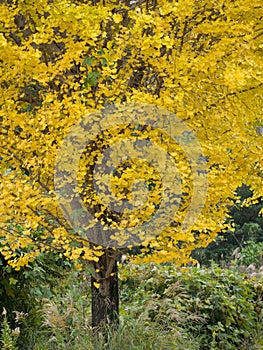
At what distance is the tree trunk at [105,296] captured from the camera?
147 inches

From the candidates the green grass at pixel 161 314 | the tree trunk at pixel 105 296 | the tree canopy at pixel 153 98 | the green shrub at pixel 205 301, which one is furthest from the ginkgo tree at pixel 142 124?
the green shrub at pixel 205 301

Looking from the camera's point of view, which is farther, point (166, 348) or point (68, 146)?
point (166, 348)

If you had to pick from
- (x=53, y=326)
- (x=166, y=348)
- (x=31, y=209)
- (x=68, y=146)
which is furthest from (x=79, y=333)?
(x=68, y=146)

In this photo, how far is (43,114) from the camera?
3.05m

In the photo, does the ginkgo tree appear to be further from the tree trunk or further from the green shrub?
the green shrub

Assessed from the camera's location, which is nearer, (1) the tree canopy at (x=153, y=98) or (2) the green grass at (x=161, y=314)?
(1) the tree canopy at (x=153, y=98)

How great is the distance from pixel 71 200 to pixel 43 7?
1.17 meters

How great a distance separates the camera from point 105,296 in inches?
149

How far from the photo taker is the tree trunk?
373cm

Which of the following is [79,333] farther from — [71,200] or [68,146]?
[68,146]

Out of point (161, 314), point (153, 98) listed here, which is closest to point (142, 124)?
point (153, 98)

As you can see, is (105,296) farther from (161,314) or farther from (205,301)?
(205,301)

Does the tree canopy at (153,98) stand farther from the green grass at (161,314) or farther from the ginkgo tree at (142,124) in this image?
the green grass at (161,314)

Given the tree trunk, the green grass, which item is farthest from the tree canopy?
the green grass
